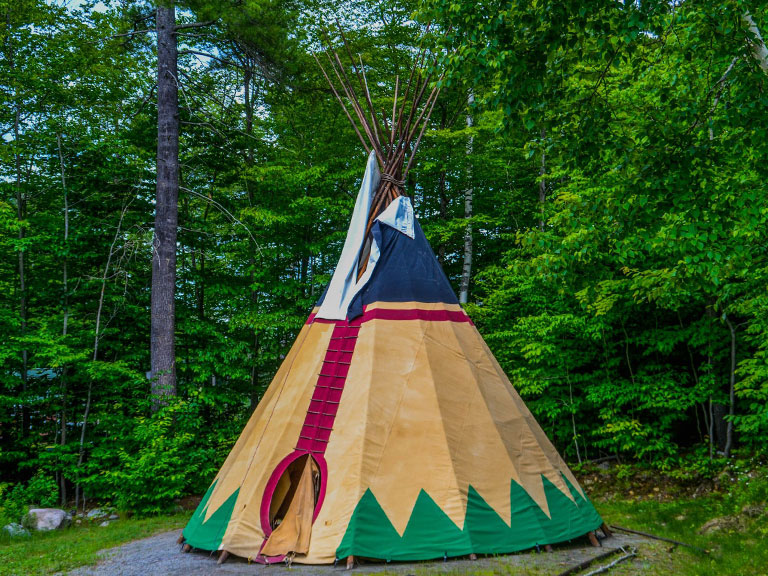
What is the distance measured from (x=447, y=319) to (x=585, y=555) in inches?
104

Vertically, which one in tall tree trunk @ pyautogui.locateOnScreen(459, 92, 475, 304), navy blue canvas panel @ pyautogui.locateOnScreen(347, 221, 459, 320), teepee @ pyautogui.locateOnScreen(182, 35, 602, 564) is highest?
tall tree trunk @ pyautogui.locateOnScreen(459, 92, 475, 304)

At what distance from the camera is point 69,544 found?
254 inches

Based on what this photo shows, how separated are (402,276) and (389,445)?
192cm

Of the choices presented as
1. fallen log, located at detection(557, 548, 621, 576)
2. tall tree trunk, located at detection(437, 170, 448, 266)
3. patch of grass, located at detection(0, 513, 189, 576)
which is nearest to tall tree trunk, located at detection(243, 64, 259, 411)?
patch of grass, located at detection(0, 513, 189, 576)

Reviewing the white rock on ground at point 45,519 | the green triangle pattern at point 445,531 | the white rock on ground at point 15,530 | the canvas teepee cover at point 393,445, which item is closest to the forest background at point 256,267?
the white rock on ground at point 45,519

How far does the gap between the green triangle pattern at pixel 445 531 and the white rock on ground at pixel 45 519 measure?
5.42m

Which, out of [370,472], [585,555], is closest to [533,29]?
[370,472]

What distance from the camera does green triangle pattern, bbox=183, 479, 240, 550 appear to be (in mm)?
5219

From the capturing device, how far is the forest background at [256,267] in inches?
322

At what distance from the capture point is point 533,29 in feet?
14.5

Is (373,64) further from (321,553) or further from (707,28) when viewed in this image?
(321,553)

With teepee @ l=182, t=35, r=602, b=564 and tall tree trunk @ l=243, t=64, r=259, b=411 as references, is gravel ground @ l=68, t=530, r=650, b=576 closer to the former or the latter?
teepee @ l=182, t=35, r=602, b=564

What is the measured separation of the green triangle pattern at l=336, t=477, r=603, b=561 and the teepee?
0.03ft

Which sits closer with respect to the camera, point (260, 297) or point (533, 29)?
point (533, 29)
